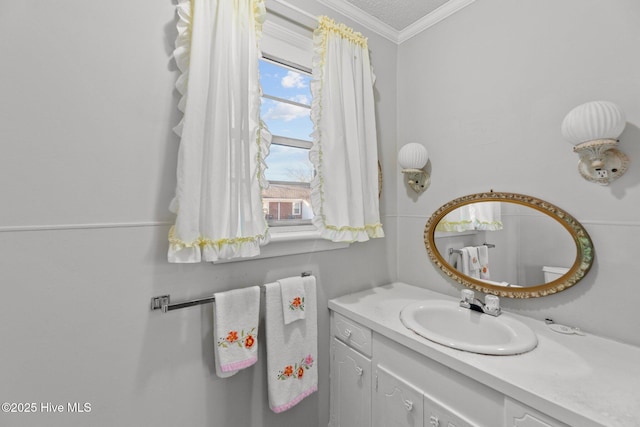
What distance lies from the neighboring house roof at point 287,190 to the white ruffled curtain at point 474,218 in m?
0.85

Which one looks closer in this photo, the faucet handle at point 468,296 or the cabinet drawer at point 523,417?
the cabinet drawer at point 523,417

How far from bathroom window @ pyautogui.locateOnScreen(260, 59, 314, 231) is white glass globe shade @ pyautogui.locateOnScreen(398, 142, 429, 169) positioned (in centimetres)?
60

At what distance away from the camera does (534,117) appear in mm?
1290

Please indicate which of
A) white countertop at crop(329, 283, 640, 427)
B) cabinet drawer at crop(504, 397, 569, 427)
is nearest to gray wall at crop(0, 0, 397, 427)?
white countertop at crop(329, 283, 640, 427)

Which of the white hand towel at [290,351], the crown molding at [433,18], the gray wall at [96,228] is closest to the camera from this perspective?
the gray wall at [96,228]

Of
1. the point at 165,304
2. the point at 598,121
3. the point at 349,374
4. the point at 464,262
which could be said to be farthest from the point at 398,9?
the point at 349,374

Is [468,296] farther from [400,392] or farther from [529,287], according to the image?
[400,392]

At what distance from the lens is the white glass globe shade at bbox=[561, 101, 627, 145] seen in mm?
993

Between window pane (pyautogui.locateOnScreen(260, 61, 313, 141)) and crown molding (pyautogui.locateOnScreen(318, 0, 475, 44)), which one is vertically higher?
crown molding (pyautogui.locateOnScreen(318, 0, 475, 44))

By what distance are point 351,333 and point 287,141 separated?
1.09 metres

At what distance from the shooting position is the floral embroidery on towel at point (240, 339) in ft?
3.72

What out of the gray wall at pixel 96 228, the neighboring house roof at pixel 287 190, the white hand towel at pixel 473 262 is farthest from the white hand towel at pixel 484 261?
the gray wall at pixel 96 228

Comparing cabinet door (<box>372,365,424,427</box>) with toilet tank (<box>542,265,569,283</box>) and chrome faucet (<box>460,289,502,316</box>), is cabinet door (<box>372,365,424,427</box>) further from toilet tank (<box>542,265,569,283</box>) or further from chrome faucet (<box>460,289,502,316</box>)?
toilet tank (<box>542,265,569,283</box>)

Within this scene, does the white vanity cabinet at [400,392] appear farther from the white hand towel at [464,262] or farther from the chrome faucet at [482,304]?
the white hand towel at [464,262]
